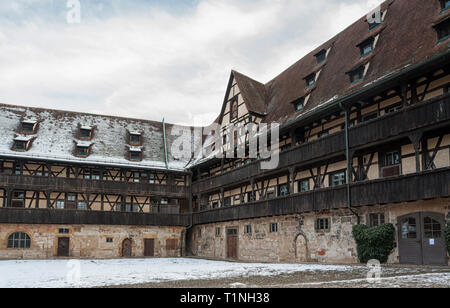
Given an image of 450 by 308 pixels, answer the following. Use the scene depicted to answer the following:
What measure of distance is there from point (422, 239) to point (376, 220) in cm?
246

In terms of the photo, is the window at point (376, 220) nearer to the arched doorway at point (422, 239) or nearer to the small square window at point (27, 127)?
the arched doorway at point (422, 239)

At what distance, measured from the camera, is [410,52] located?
19.5 meters

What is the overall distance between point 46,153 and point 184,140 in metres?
13.0

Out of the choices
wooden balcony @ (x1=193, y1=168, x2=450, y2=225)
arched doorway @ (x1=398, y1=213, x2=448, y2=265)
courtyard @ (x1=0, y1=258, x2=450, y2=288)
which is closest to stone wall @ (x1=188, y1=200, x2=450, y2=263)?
arched doorway @ (x1=398, y1=213, x2=448, y2=265)

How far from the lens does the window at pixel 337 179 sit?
21.8 metres

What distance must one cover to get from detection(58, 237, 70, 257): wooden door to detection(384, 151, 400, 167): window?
79.5ft

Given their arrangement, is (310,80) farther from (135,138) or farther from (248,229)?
Answer: (135,138)

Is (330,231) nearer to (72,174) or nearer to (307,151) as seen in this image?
(307,151)

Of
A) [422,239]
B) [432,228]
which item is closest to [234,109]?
[422,239]

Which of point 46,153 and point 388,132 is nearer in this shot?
point 388,132

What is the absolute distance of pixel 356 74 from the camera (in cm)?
2272

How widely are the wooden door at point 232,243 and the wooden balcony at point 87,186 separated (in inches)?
293

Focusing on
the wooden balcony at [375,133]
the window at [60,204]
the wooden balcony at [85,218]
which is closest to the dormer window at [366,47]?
the wooden balcony at [375,133]
